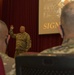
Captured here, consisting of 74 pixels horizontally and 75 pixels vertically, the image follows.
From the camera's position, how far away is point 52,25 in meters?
8.45

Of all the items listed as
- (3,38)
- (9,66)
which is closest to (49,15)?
(3,38)

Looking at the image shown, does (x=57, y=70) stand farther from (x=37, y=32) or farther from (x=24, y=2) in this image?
(x=24, y=2)

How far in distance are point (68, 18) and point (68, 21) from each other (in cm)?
2

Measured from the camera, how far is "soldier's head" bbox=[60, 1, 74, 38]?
1.21 m

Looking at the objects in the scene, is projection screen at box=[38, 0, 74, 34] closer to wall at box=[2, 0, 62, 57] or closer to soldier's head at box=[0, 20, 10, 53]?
wall at box=[2, 0, 62, 57]

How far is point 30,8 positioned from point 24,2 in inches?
16.0

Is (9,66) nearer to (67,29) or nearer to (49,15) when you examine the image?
(67,29)

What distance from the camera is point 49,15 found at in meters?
8.61

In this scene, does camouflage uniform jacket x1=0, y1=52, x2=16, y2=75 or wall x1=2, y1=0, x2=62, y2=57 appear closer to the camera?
camouflage uniform jacket x1=0, y1=52, x2=16, y2=75

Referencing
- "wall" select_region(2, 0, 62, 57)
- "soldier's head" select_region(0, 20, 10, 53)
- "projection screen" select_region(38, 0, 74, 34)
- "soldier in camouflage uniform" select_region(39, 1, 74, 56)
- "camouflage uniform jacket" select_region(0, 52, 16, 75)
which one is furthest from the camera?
"wall" select_region(2, 0, 62, 57)

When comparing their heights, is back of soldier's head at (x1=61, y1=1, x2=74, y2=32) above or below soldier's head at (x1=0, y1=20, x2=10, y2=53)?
above

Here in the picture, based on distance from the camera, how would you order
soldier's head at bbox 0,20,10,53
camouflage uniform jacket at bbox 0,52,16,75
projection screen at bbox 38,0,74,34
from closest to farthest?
camouflage uniform jacket at bbox 0,52,16,75
soldier's head at bbox 0,20,10,53
projection screen at bbox 38,0,74,34

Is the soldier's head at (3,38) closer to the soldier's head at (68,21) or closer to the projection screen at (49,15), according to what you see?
the soldier's head at (68,21)

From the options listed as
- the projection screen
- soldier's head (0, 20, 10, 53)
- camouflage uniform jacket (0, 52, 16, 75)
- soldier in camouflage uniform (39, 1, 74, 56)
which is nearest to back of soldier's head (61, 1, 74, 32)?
soldier in camouflage uniform (39, 1, 74, 56)
